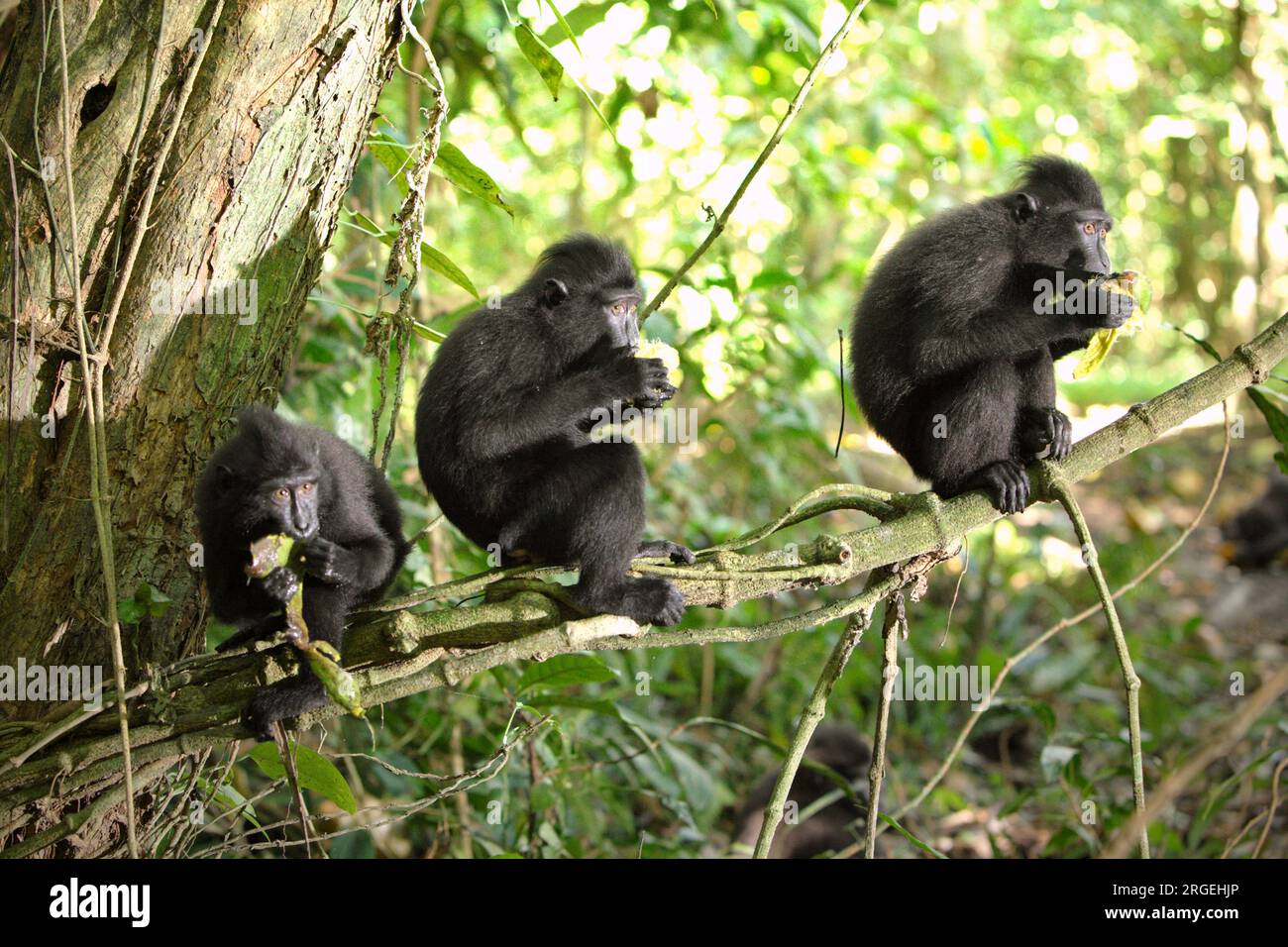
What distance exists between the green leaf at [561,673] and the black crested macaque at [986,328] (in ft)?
5.78

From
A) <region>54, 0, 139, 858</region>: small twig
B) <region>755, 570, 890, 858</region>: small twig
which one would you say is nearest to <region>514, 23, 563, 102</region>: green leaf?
<region>54, 0, 139, 858</region>: small twig

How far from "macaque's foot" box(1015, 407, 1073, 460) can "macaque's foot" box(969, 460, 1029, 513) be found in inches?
12.5

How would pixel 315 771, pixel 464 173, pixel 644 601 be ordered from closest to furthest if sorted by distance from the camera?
pixel 315 771
pixel 644 601
pixel 464 173

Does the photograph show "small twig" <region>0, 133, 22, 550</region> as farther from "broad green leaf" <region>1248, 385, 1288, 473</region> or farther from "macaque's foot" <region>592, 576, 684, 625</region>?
"broad green leaf" <region>1248, 385, 1288, 473</region>

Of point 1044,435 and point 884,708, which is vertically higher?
point 1044,435

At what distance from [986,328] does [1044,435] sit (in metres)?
0.56

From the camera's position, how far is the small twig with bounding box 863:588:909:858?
160 inches

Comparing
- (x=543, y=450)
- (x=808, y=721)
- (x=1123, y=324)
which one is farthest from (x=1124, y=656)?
(x=543, y=450)

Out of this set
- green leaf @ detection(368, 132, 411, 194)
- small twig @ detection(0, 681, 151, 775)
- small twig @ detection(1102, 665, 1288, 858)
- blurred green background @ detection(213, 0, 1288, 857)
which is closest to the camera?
small twig @ detection(1102, 665, 1288, 858)

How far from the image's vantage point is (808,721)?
3.96m

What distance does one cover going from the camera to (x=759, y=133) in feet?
30.2

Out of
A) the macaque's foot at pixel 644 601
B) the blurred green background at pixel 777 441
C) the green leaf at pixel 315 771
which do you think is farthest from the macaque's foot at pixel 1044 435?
the green leaf at pixel 315 771

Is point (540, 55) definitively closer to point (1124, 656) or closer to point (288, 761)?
point (288, 761)
